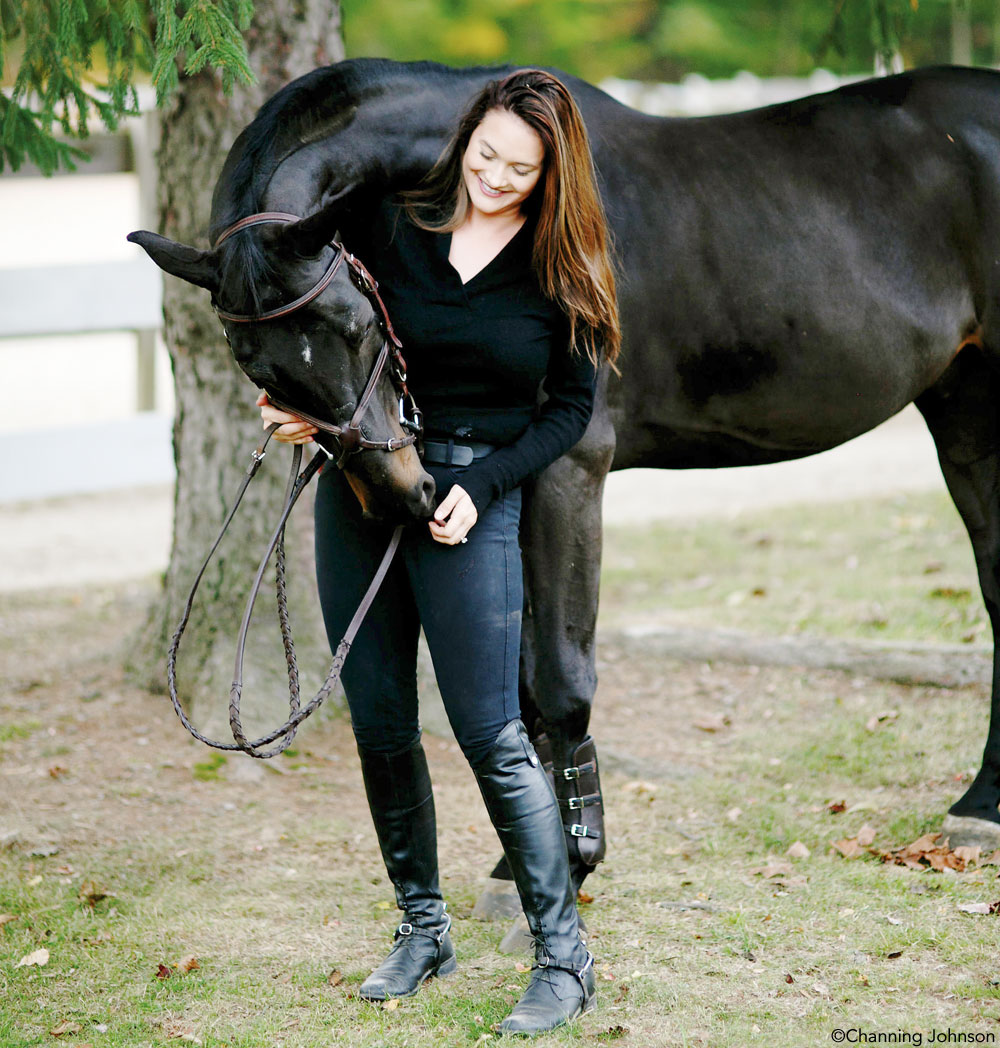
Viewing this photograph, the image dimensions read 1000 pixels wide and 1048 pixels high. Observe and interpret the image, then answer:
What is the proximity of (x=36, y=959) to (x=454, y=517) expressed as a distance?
158 centimetres

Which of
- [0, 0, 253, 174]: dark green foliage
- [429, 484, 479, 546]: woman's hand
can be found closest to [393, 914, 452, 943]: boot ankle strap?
[429, 484, 479, 546]: woman's hand

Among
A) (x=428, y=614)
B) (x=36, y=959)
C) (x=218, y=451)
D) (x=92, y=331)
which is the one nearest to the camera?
(x=428, y=614)

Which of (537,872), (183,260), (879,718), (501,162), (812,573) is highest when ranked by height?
(501,162)

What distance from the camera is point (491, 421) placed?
2699mm

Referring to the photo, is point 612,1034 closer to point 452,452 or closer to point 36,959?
point 452,452

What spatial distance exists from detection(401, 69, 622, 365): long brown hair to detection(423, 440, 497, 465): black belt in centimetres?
30

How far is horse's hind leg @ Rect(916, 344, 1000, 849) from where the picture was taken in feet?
12.7

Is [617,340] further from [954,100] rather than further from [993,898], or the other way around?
[993,898]

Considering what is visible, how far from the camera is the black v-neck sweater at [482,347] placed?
261cm

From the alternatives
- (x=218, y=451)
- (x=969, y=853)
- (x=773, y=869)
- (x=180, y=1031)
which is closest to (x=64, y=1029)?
(x=180, y=1031)

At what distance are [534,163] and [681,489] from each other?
21.3 feet

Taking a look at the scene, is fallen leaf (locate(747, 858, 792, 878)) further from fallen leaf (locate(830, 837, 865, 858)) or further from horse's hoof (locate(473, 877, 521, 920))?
horse's hoof (locate(473, 877, 521, 920))

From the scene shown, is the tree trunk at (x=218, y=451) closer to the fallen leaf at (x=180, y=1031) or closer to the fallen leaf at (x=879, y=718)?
the fallen leaf at (x=180, y=1031)

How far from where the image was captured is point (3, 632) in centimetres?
578
